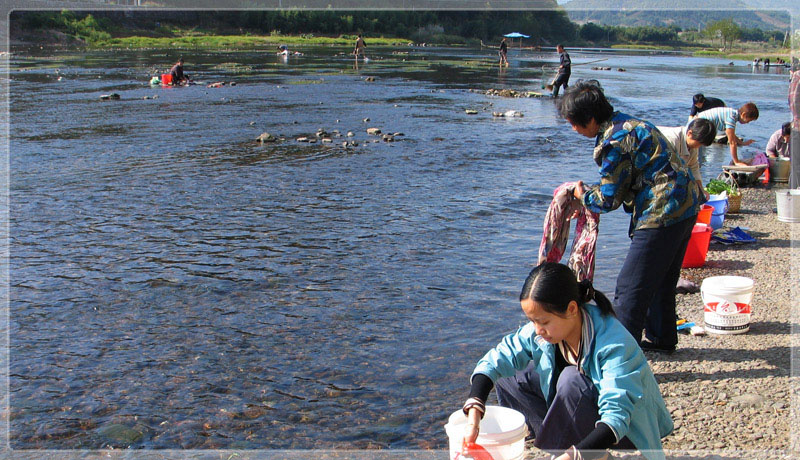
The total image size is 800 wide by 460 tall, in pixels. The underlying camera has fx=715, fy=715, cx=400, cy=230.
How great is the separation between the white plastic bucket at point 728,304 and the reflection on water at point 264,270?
1.62 meters

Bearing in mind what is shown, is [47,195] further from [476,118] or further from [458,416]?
[476,118]

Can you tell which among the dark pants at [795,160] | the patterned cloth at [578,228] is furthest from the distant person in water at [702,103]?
the patterned cloth at [578,228]

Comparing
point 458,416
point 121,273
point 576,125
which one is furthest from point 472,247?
point 458,416

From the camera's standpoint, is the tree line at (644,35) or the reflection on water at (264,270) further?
the tree line at (644,35)

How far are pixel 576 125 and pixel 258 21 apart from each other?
7248 cm

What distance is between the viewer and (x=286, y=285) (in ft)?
23.9

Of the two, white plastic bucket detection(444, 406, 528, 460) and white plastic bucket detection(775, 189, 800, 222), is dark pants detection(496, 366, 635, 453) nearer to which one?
white plastic bucket detection(444, 406, 528, 460)

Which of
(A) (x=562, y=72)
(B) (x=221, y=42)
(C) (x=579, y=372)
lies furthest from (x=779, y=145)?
(B) (x=221, y=42)

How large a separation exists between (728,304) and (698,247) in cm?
198

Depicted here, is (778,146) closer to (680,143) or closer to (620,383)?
(680,143)

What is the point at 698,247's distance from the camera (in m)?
7.22

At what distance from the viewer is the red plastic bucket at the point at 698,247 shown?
23.5 feet

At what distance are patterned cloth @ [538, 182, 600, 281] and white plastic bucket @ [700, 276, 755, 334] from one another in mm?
1143

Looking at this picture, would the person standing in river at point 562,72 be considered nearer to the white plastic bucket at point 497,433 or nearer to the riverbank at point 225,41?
the white plastic bucket at point 497,433
